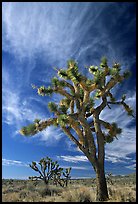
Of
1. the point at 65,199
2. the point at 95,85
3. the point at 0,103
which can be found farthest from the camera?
the point at 95,85

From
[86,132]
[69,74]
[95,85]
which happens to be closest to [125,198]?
[86,132]

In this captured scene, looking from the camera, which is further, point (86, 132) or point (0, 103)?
point (86, 132)

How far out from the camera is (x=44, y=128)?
12.9 m

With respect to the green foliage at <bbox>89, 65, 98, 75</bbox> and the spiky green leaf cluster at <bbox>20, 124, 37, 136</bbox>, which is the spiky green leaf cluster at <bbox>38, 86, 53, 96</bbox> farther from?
the green foliage at <bbox>89, 65, 98, 75</bbox>

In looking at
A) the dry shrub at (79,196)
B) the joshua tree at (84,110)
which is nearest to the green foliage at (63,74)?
the joshua tree at (84,110)

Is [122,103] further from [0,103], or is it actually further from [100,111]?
[0,103]

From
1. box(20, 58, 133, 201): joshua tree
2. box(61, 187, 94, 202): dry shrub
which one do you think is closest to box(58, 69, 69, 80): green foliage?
box(20, 58, 133, 201): joshua tree

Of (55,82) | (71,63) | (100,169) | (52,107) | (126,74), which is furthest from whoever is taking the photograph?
(126,74)

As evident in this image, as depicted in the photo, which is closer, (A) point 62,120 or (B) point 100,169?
(A) point 62,120

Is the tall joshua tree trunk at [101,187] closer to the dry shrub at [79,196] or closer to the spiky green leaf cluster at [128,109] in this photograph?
the dry shrub at [79,196]

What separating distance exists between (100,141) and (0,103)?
4677mm

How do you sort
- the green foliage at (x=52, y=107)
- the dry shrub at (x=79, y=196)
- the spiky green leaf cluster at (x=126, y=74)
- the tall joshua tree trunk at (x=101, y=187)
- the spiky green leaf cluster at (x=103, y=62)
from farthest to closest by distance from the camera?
the spiky green leaf cluster at (x=126, y=74), the spiky green leaf cluster at (x=103, y=62), the green foliage at (x=52, y=107), the dry shrub at (x=79, y=196), the tall joshua tree trunk at (x=101, y=187)

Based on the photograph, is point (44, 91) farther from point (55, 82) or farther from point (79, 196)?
point (79, 196)

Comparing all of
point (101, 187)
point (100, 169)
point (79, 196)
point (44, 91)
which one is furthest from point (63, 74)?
point (79, 196)
